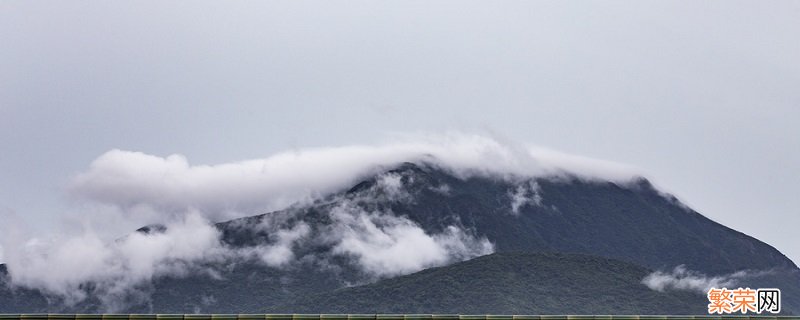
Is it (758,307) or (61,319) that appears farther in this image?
(758,307)

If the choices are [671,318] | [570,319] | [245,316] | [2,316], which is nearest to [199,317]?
[245,316]

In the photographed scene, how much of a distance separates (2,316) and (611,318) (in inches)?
3224

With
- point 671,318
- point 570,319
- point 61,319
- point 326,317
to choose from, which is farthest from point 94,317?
point 671,318

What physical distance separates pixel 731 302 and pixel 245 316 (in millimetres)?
67905

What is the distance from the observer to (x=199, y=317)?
143 meters

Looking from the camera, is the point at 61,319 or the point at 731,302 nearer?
the point at 61,319

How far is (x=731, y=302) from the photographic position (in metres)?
151

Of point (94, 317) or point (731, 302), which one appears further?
point (731, 302)

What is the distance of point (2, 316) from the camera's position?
140625mm

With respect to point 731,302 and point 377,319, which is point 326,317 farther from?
point 731,302

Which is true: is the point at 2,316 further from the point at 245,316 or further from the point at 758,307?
the point at 758,307

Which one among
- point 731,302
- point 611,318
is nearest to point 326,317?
point 611,318

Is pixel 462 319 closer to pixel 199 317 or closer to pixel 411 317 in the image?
pixel 411 317

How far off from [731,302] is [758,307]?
3.70m
